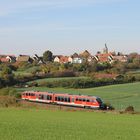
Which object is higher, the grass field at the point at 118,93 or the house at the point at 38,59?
the house at the point at 38,59

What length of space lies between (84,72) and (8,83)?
→ 23.2m

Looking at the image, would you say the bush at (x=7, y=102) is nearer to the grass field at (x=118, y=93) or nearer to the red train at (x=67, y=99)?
the red train at (x=67, y=99)

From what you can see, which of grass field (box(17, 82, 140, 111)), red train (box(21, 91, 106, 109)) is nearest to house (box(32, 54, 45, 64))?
grass field (box(17, 82, 140, 111))

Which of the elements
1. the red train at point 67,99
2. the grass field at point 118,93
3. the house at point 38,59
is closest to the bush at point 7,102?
the red train at point 67,99

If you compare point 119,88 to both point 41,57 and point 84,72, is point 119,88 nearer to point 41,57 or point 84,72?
point 84,72

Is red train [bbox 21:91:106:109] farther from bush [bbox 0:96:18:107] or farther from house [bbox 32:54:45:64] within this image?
house [bbox 32:54:45:64]

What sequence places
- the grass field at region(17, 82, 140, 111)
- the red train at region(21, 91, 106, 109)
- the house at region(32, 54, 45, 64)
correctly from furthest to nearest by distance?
the house at region(32, 54, 45, 64) < the grass field at region(17, 82, 140, 111) < the red train at region(21, 91, 106, 109)

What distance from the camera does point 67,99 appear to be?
55156 millimetres

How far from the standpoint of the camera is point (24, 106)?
50.8 metres

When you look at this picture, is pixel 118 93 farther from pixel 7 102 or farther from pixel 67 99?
pixel 7 102

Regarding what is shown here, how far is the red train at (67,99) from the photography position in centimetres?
5240

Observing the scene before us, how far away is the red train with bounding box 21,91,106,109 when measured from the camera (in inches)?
2063

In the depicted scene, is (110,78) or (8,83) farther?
(110,78)

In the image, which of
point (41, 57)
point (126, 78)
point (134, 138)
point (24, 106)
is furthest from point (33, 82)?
point (41, 57)
